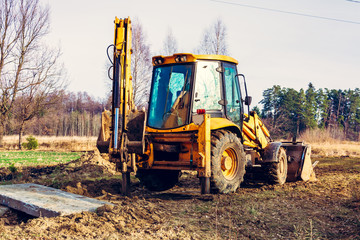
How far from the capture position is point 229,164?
7367 millimetres

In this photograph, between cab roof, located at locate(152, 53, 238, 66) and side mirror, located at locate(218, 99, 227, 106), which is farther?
side mirror, located at locate(218, 99, 227, 106)

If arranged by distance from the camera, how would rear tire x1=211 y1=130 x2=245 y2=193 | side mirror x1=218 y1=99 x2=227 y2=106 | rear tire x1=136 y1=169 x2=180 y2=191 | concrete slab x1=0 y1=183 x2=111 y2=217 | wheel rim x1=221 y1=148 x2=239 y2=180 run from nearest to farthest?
concrete slab x1=0 y1=183 x2=111 y2=217 → rear tire x1=211 y1=130 x2=245 y2=193 → wheel rim x1=221 y1=148 x2=239 y2=180 → side mirror x1=218 y1=99 x2=227 y2=106 → rear tire x1=136 y1=169 x2=180 y2=191

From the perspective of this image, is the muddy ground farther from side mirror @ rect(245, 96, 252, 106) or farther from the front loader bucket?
side mirror @ rect(245, 96, 252, 106)

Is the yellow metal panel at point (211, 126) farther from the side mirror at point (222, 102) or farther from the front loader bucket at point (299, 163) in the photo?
the front loader bucket at point (299, 163)

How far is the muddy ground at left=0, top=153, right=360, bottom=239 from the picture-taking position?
4746 mm

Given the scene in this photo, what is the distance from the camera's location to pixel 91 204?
242 inches

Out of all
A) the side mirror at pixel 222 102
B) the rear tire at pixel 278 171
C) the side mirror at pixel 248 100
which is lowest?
the rear tire at pixel 278 171

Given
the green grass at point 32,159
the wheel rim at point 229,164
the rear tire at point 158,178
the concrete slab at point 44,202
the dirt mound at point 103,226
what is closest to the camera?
the dirt mound at point 103,226

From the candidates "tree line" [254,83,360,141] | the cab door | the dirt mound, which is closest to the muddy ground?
the dirt mound

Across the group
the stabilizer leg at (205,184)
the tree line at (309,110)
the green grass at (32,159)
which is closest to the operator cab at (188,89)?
the stabilizer leg at (205,184)

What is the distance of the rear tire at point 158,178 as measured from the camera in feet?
26.7

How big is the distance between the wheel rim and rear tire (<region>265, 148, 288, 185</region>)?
1751 millimetres

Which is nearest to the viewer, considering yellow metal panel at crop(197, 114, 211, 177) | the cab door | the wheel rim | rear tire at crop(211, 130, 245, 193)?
yellow metal panel at crop(197, 114, 211, 177)

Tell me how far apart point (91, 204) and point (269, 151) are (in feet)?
15.1
